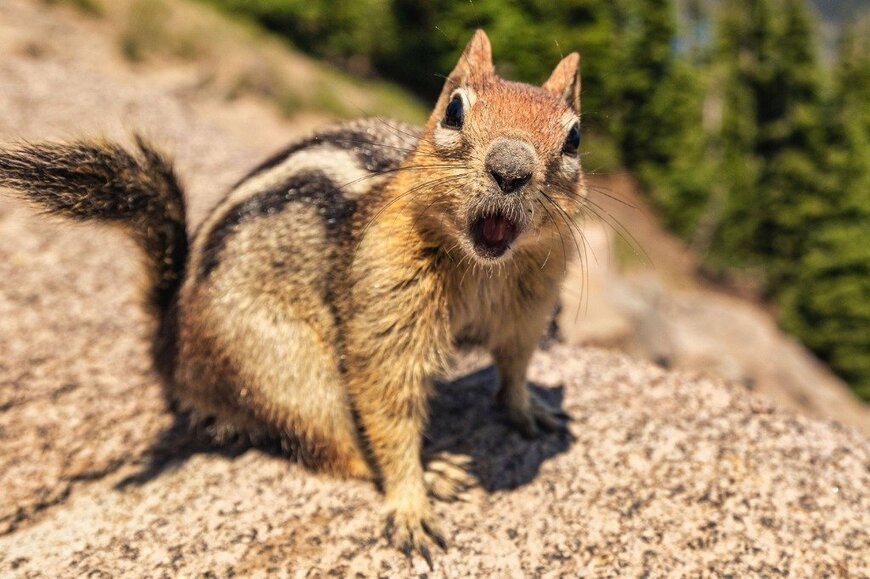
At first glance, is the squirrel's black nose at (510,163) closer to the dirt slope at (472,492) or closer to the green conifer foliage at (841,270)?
the dirt slope at (472,492)

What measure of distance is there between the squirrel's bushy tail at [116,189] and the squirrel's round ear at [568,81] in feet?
7.27

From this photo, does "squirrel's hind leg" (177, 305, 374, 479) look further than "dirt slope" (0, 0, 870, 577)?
Yes

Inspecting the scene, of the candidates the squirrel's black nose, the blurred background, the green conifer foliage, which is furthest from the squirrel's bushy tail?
the green conifer foliage

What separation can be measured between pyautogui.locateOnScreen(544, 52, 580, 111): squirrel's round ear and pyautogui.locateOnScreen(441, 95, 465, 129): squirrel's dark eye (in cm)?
66

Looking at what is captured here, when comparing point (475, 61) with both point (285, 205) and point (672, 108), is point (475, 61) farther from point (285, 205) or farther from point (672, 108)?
point (672, 108)

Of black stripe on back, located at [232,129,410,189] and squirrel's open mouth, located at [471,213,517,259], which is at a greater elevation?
black stripe on back, located at [232,129,410,189]

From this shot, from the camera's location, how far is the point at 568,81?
362 centimetres

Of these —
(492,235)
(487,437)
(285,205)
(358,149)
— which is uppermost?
(358,149)

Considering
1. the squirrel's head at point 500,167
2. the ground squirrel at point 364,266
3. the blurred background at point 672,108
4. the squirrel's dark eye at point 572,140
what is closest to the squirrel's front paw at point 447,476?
the ground squirrel at point 364,266

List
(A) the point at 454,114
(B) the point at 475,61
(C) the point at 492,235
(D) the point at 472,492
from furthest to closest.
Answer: (D) the point at 472,492, (B) the point at 475,61, (A) the point at 454,114, (C) the point at 492,235

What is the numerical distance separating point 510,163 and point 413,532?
187cm

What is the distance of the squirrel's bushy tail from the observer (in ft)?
11.2

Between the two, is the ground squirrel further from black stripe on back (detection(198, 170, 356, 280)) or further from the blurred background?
the blurred background

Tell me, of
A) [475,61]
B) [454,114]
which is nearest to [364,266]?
[454,114]
